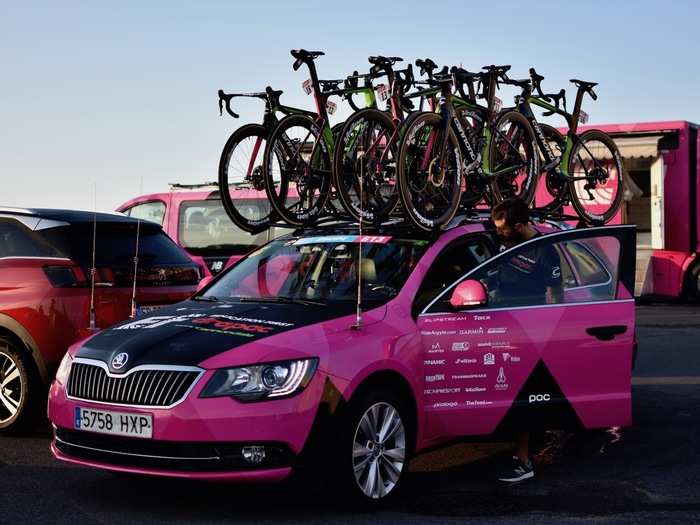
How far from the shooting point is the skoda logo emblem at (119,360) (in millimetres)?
6262

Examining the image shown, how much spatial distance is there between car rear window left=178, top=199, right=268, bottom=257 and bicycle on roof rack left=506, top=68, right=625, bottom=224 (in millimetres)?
8824

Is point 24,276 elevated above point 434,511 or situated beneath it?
elevated above

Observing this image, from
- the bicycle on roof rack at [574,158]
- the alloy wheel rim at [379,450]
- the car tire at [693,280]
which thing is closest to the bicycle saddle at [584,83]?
the bicycle on roof rack at [574,158]

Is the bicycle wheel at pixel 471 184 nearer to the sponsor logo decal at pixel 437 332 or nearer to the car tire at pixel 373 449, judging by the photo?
the sponsor logo decal at pixel 437 332

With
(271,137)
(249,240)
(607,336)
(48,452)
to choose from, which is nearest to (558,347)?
(607,336)

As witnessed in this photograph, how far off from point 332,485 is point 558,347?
190 cm

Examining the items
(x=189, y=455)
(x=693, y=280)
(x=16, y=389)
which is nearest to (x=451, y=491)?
(x=189, y=455)

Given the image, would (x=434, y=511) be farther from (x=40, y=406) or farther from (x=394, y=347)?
(x=40, y=406)

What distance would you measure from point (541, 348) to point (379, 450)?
4.57 feet

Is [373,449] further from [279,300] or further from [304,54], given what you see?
[304,54]

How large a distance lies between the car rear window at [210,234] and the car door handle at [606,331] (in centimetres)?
1175

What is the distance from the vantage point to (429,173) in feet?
27.2

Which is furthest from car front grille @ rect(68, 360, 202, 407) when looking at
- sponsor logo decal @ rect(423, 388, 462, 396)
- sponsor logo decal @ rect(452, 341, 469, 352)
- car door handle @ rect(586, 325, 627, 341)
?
car door handle @ rect(586, 325, 627, 341)

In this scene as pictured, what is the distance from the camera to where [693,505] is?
659cm
